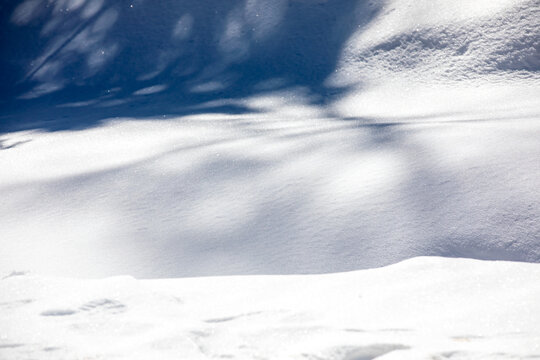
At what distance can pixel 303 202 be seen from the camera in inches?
86.4

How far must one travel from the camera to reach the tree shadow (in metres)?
4.78

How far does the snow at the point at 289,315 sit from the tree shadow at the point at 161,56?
2726mm

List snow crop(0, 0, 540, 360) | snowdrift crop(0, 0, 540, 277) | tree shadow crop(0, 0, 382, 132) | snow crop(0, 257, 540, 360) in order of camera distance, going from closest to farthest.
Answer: snow crop(0, 257, 540, 360) < snow crop(0, 0, 540, 360) < snowdrift crop(0, 0, 540, 277) < tree shadow crop(0, 0, 382, 132)

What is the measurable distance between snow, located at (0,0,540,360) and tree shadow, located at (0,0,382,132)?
0.04 meters

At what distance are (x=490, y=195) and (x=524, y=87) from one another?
79.9 inches

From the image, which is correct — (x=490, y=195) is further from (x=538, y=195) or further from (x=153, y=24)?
(x=153, y=24)

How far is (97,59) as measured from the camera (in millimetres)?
6035

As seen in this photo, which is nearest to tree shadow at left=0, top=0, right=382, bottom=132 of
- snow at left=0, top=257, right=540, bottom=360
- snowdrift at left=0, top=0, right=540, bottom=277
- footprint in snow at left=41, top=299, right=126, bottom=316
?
snowdrift at left=0, top=0, right=540, bottom=277

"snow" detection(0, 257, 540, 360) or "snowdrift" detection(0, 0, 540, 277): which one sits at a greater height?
"snowdrift" detection(0, 0, 540, 277)

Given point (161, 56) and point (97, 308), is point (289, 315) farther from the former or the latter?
point (161, 56)

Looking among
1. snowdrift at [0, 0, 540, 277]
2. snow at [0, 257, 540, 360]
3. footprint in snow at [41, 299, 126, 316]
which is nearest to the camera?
snow at [0, 257, 540, 360]

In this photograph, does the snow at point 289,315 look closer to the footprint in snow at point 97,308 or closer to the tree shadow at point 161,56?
the footprint in snow at point 97,308

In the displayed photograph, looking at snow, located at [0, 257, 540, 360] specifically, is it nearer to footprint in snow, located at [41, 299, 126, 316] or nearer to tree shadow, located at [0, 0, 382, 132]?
footprint in snow, located at [41, 299, 126, 316]

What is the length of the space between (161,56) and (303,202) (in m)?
3.95
